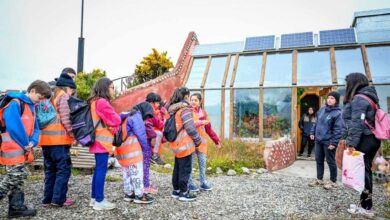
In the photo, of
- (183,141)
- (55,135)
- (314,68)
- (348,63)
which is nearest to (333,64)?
(348,63)

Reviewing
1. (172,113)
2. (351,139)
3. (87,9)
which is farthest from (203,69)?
(351,139)

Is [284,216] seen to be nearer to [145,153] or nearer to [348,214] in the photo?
[348,214]

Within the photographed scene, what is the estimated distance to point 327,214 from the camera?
150 inches

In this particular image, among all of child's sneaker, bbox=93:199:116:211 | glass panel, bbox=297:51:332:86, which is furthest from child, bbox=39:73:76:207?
glass panel, bbox=297:51:332:86

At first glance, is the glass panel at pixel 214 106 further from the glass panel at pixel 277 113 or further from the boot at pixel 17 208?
the boot at pixel 17 208

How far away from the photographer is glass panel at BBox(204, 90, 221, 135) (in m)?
10.9

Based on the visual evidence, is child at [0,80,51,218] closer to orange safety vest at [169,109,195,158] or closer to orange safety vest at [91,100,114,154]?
orange safety vest at [91,100,114,154]

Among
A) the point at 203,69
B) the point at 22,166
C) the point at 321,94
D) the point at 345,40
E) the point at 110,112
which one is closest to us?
the point at 22,166

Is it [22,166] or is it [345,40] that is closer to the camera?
[22,166]

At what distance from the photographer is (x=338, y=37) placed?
11078mm

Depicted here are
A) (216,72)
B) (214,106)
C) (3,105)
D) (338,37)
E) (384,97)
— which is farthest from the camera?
(216,72)

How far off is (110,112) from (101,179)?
874 millimetres

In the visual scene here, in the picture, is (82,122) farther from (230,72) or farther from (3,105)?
(230,72)

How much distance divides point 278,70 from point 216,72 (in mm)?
2435
